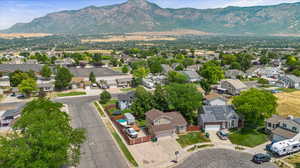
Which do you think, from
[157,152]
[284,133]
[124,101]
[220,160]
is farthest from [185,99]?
[284,133]

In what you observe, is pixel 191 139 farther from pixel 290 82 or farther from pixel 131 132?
pixel 290 82

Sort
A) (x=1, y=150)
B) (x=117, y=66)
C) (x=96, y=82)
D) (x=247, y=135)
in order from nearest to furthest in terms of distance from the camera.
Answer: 1. (x=1, y=150)
2. (x=247, y=135)
3. (x=96, y=82)
4. (x=117, y=66)

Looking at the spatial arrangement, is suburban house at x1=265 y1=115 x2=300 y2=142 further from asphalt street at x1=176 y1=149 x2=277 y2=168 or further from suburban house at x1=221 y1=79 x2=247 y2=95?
suburban house at x1=221 y1=79 x2=247 y2=95

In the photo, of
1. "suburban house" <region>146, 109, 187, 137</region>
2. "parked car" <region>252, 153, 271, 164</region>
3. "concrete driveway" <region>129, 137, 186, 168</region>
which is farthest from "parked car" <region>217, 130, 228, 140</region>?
"concrete driveway" <region>129, 137, 186, 168</region>

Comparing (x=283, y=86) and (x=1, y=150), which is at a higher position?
(x=1, y=150)

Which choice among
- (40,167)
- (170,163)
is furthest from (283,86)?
(40,167)

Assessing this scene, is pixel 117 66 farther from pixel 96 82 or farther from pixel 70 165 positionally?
pixel 70 165

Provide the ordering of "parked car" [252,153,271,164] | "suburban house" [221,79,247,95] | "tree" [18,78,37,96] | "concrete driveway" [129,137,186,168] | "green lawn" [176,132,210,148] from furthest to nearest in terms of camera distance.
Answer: "suburban house" [221,79,247,95] < "tree" [18,78,37,96] < "green lawn" [176,132,210,148] < "concrete driveway" [129,137,186,168] < "parked car" [252,153,271,164]
